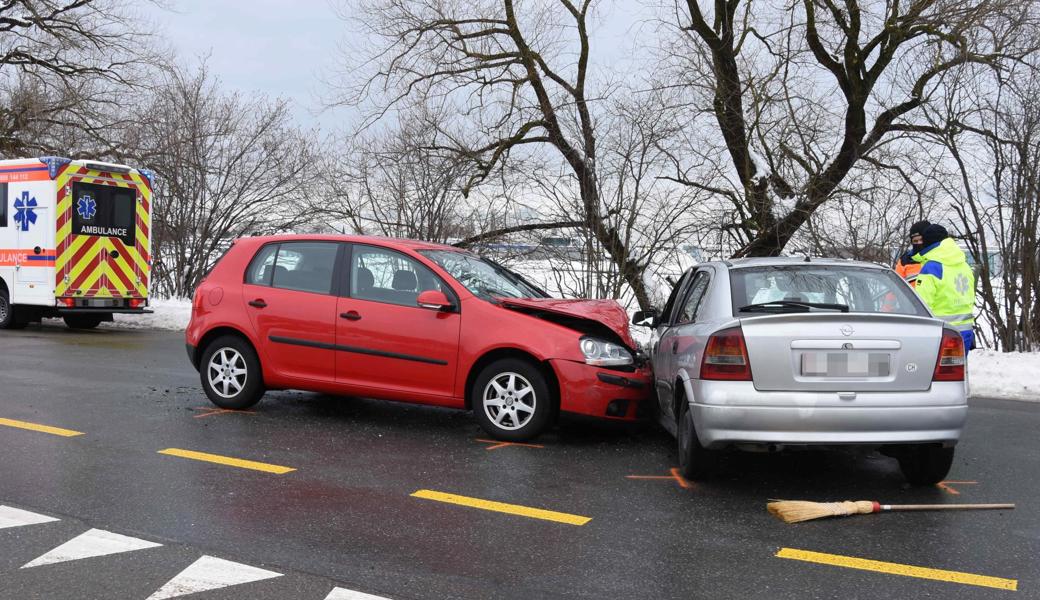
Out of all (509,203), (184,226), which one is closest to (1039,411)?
(509,203)

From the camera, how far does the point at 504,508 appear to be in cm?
494

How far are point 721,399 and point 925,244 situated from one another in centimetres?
415

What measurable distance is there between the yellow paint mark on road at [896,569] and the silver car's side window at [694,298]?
6.61ft

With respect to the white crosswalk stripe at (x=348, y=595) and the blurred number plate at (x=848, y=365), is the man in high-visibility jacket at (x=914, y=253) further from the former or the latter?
the white crosswalk stripe at (x=348, y=595)

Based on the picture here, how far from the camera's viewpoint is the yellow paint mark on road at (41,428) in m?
6.66

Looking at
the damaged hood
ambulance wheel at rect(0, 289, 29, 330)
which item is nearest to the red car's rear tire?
the damaged hood

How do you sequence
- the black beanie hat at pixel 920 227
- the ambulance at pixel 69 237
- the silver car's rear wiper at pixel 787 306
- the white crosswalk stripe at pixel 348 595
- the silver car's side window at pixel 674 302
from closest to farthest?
the white crosswalk stripe at pixel 348 595
the silver car's rear wiper at pixel 787 306
the silver car's side window at pixel 674 302
the black beanie hat at pixel 920 227
the ambulance at pixel 69 237

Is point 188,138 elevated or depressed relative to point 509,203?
elevated

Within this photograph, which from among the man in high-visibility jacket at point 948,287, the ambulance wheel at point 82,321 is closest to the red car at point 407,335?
the man in high-visibility jacket at point 948,287

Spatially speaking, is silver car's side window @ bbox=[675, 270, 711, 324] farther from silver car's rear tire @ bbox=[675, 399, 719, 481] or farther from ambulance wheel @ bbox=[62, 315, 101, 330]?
ambulance wheel @ bbox=[62, 315, 101, 330]

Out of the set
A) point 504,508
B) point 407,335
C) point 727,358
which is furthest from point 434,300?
point 727,358

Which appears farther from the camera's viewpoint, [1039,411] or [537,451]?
[1039,411]

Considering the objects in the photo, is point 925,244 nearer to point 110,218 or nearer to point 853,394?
point 853,394

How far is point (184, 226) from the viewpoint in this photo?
21953mm
